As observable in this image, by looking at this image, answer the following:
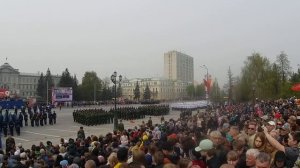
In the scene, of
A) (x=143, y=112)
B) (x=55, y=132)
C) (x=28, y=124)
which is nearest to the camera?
(x=55, y=132)

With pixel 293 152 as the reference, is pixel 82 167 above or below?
below

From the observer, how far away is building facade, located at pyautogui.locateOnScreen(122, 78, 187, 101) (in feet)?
528

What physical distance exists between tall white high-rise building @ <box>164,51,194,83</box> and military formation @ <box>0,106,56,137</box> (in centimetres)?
14199

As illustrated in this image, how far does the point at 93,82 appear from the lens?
98688 millimetres

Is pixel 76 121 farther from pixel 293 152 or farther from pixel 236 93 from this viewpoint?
pixel 236 93

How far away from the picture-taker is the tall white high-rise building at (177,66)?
175500 mm

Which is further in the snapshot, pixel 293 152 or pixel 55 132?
pixel 55 132

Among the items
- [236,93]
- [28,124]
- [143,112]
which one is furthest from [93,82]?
[28,124]

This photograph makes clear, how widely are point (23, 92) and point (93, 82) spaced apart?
4877 cm

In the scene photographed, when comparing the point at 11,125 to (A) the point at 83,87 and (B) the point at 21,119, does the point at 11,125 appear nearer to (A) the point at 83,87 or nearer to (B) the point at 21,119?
(B) the point at 21,119

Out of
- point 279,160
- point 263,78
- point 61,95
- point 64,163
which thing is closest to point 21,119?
point 64,163

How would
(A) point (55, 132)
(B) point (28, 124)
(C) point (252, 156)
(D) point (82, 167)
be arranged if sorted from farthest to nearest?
(B) point (28, 124) < (A) point (55, 132) < (D) point (82, 167) < (C) point (252, 156)

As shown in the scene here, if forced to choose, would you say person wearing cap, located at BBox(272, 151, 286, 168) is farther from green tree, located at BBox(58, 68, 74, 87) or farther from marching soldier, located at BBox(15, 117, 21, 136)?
green tree, located at BBox(58, 68, 74, 87)

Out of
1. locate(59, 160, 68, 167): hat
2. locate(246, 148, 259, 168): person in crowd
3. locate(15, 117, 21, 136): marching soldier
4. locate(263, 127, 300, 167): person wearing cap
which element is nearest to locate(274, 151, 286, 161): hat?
locate(246, 148, 259, 168): person in crowd
